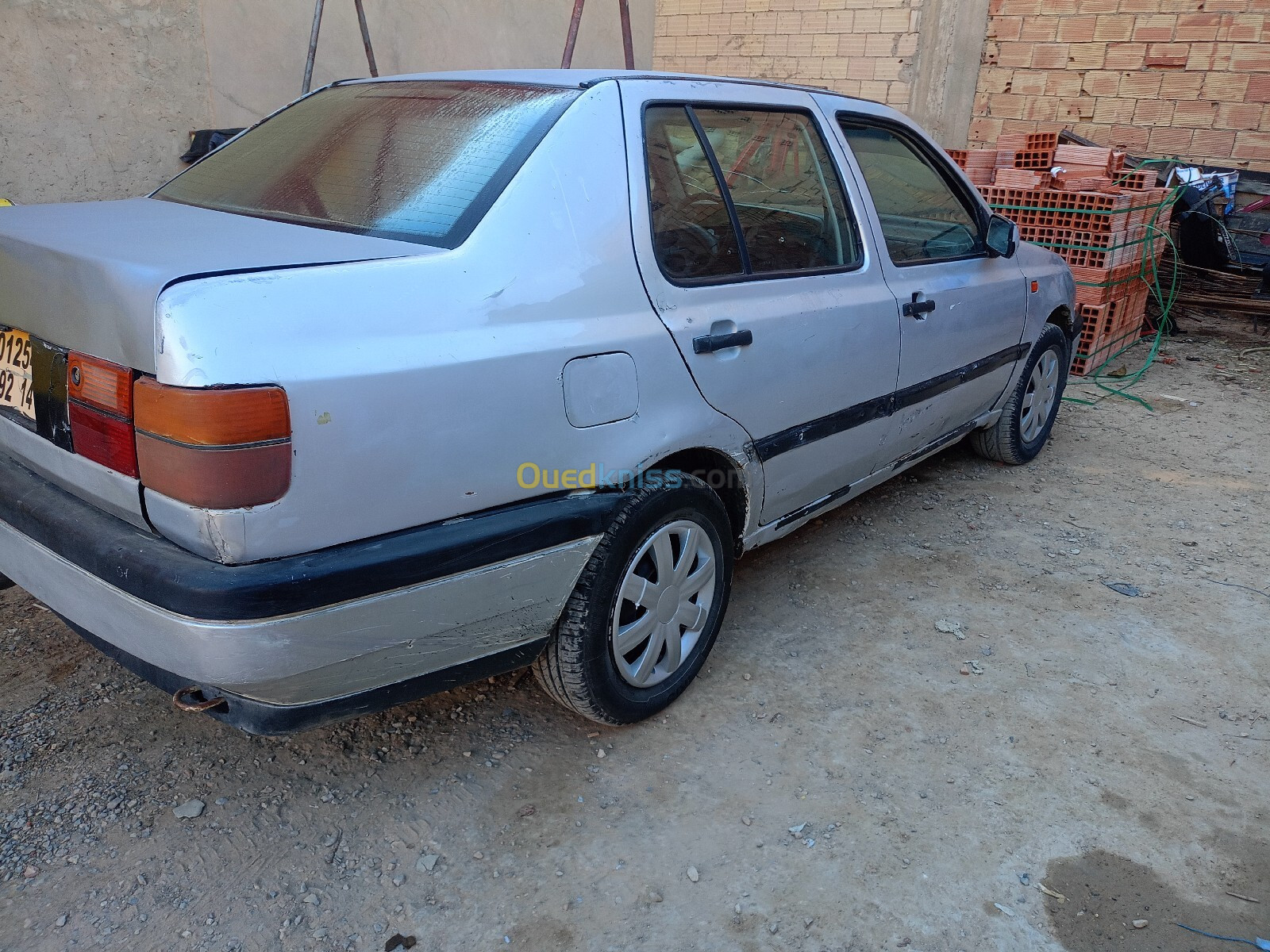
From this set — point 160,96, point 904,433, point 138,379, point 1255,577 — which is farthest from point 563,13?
point 138,379

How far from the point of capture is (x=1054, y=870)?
2.18m

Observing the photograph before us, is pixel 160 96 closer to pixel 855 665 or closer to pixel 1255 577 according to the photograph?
pixel 855 665

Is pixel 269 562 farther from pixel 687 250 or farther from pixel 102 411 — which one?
pixel 687 250

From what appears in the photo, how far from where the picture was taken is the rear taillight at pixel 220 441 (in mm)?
1619

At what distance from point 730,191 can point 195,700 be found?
189 centimetres

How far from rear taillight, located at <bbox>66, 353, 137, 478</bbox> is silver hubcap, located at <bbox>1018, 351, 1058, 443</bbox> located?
13.0 feet

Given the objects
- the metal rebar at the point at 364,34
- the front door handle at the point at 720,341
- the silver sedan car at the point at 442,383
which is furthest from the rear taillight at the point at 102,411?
the metal rebar at the point at 364,34

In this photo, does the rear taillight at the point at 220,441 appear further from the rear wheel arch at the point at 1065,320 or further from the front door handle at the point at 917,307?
the rear wheel arch at the point at 1065,320

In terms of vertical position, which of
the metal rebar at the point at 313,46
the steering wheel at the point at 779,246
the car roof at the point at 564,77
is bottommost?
the steering wheel at the point at 779,246

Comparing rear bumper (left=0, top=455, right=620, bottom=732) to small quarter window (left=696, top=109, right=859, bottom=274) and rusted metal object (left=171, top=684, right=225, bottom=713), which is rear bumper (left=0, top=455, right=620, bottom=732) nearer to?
rusted metal object (left=171, top=684, right=225, bottom=713)

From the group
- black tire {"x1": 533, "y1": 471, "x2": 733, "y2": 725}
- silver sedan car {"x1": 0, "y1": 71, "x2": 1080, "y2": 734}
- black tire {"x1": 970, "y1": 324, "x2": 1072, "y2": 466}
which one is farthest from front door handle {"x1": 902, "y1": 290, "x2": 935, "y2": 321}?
black tire {"x1": 970, "y1": 324, "x2": 1072, "y2": 466}

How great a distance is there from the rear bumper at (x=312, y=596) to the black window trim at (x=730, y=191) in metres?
0.69

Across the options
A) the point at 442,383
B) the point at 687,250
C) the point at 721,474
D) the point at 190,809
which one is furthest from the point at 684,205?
the point at 190,809

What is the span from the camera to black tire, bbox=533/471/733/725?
2.26 metres
